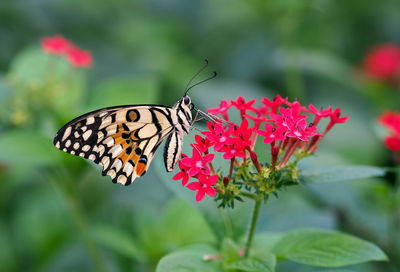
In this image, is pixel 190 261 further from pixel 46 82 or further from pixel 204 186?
pixel 46 82

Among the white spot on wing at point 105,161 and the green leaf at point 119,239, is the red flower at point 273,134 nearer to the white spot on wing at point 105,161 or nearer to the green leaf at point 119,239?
the white spot on wing at point 105,161

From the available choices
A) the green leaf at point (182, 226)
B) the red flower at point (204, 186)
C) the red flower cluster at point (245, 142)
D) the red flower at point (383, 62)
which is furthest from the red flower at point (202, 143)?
the red flower at point (383, 62)

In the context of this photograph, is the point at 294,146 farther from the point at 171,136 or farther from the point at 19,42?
the point at 19,42

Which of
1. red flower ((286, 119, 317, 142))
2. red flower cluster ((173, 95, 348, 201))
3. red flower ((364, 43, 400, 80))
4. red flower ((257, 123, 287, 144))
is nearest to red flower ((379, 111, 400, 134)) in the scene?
red flower cluster ((173, 95, 348, 201))

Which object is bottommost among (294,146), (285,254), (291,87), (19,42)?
(285,254)

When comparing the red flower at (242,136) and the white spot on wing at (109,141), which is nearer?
the red flower at (242,136)

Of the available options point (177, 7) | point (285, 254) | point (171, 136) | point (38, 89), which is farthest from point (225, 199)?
point (177, 7)

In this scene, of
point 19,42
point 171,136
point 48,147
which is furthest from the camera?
point 19,42
